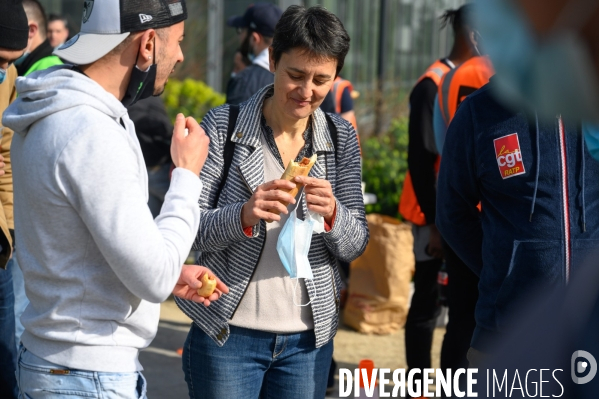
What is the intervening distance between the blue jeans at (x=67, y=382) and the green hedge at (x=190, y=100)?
7342 millimetres

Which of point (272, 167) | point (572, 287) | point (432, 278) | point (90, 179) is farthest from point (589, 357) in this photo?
point (432, 278)

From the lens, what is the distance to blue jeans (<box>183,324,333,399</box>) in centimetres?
296

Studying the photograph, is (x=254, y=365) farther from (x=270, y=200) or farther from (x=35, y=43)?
(x=35, y=43)

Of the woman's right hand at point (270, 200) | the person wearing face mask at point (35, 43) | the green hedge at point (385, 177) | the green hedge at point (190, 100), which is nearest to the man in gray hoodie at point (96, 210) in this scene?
the woman's right hand at point (270, 200)

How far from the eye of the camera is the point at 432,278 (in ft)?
16.4

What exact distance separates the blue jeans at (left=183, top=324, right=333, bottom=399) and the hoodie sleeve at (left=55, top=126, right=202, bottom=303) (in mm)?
932

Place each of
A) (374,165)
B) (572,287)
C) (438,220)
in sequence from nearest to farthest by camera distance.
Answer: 1. (572,287)
2. (438,220)
3. (374,165)

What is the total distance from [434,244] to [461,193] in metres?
1.65

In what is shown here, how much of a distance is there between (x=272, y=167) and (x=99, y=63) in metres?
1.00

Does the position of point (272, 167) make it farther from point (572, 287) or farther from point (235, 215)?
point (572, 287)

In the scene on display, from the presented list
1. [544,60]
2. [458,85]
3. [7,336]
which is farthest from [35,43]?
[544,60]

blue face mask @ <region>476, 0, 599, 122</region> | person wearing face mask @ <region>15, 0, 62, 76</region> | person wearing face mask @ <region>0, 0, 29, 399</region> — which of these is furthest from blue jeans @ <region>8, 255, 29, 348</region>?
→ blue face mask @ <region>476, 0, 599, 122</region>

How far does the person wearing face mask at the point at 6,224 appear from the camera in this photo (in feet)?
12.5

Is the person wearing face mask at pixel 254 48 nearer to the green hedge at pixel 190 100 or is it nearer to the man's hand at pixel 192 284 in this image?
the man's hand at pixel 192 284
